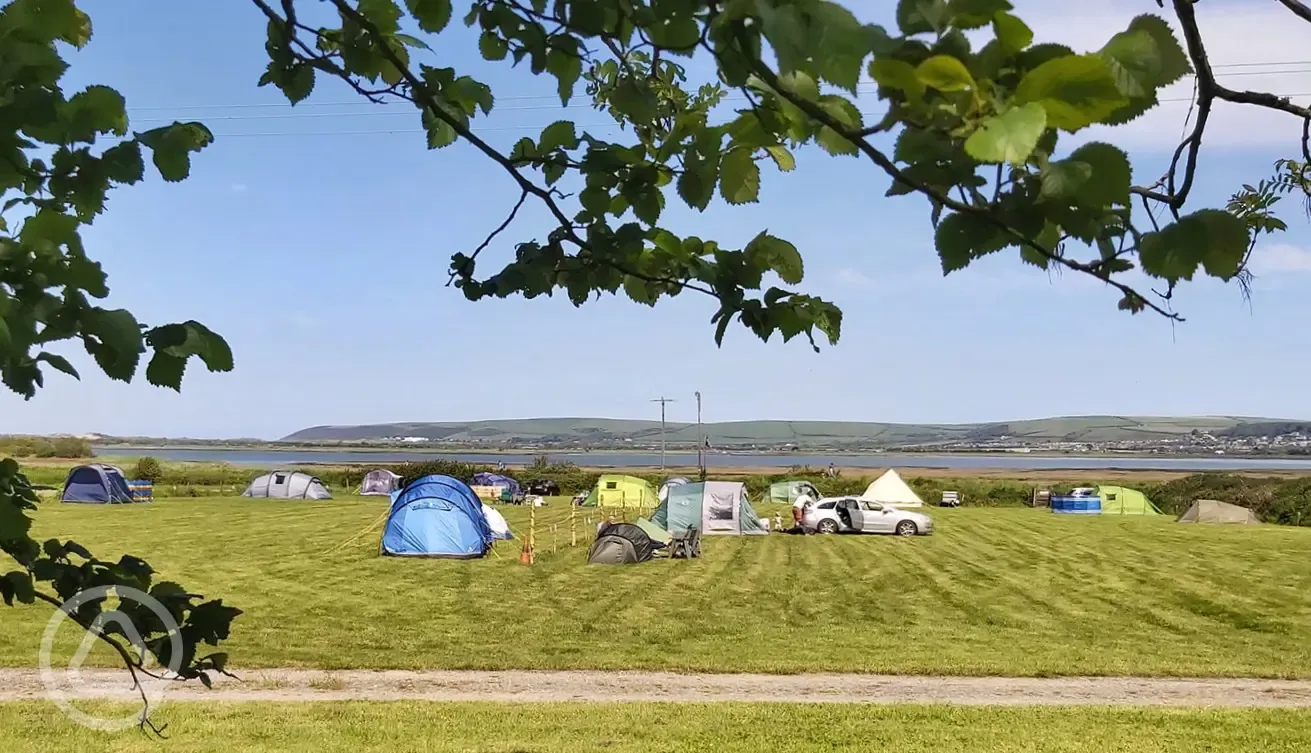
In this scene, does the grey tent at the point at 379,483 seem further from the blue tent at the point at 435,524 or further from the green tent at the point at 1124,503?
the green tent at the point at 1124,503

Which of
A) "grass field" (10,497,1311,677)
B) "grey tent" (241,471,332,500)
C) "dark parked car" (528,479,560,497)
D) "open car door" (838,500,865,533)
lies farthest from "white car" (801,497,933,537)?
"grey tent" (241,471,332,500)

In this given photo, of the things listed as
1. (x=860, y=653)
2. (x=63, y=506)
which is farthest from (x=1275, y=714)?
(x=63, y=506)

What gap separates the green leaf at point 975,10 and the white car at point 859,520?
23578 millimetres

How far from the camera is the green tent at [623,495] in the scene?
3089 centimetres

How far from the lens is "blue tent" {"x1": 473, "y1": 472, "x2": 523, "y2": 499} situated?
37728 millimetres

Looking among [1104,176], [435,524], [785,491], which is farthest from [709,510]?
[1104,176]

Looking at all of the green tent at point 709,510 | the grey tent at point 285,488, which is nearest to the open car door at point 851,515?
the green tent at point 709,510

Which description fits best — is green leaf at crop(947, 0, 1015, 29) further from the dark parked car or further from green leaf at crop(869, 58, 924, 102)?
the dark parked car

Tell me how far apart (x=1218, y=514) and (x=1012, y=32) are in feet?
111

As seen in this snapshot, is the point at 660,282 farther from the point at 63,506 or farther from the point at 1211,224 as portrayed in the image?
the point at 63,506

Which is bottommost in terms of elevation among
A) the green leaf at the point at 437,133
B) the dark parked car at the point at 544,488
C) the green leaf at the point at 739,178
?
the dark parked car at the point at 544,488

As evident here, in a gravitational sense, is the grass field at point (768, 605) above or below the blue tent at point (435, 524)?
below

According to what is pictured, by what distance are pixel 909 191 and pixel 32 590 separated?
Answer: 5.47ft

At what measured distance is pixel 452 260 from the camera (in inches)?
68.2
